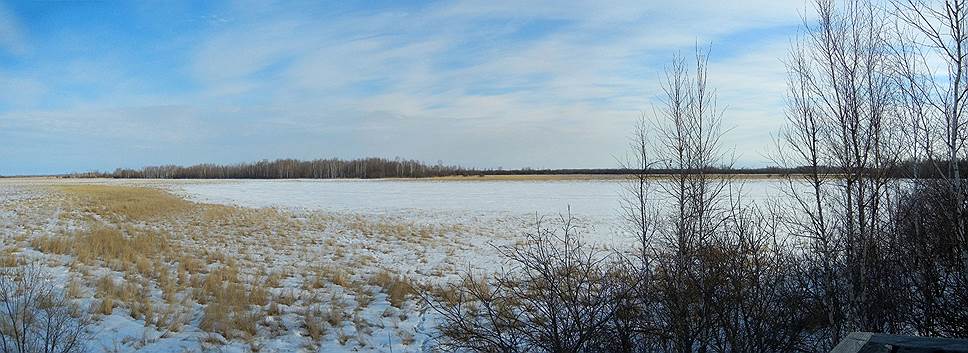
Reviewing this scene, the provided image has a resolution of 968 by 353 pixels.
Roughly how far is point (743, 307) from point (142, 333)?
8.83 meters

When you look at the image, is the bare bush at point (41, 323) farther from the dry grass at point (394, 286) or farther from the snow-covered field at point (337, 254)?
the dry grass at point (394, 286)

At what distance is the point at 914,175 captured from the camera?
8.15m

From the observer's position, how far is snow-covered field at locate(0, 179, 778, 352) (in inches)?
343

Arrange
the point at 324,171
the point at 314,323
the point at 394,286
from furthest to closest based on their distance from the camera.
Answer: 1. the point at 324,171
2. the point at 394,286
3. the point at 314,323

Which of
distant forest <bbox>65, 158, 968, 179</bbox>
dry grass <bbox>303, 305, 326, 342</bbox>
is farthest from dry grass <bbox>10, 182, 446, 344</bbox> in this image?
distant forest <bbox>65, 158, 968, 179</bbox>

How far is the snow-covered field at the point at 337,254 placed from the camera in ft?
28.6

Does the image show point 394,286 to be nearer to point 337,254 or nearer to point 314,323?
point 314,323

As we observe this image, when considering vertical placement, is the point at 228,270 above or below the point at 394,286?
above

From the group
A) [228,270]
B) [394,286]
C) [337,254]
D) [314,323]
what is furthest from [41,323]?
[337,254]

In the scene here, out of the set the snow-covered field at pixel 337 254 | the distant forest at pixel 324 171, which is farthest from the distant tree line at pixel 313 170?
the snow-covered field at pixel 337 254

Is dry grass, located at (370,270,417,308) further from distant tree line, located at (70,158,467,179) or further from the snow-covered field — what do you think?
distant tree line, located at (70,158,467,179)

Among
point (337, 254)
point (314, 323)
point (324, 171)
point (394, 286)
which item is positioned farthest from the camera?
point (324, 171)

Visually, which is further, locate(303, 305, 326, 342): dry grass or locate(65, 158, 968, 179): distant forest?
locate(65, 158, 968, 179): distant forest

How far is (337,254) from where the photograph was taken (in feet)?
55.9
